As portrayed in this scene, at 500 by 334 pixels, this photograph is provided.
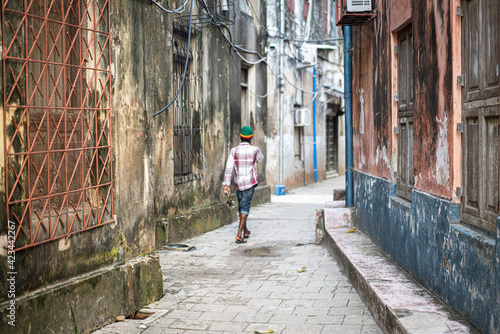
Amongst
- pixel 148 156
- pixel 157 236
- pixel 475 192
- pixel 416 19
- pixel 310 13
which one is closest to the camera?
pixel 475 192

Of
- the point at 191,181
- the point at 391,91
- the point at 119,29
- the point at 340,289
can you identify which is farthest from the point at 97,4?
the point at 191,181

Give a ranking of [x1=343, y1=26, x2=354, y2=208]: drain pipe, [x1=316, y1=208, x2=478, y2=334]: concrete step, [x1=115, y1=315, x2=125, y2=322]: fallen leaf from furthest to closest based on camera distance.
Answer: [x1=343, y1=26, x2=354, y2=208]: drain pipe
[x1=115, y1=315, x2=125, y2=322]: fallen leaf
[x1=316, y1=208, x2=478, y2=334]: concrete step

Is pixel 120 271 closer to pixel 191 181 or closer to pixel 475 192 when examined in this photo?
pixel 475 192

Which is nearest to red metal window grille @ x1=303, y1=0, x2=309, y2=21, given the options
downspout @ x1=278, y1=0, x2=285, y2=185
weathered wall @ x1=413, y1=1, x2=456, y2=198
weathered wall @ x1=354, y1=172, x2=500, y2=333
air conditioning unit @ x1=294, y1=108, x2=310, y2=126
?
downspout @ x1=278, y1=0, x2=285, y2=185

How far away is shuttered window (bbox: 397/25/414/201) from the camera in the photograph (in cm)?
623

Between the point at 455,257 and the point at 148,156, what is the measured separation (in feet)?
10.2

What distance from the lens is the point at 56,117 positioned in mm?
5160

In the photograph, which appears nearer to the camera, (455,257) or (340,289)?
(455,257)

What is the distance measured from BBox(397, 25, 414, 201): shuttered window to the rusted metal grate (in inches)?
120

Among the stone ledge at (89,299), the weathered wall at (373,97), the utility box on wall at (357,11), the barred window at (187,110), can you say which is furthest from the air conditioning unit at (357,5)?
the stone ledge at (89,299)

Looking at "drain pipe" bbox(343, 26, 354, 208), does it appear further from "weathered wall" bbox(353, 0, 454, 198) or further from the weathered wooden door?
the weathered wooden door

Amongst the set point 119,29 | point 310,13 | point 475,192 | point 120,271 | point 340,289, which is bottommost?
point 340,289

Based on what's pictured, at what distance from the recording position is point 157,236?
28.6 ft

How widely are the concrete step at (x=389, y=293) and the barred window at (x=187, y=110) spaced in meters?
2.90
